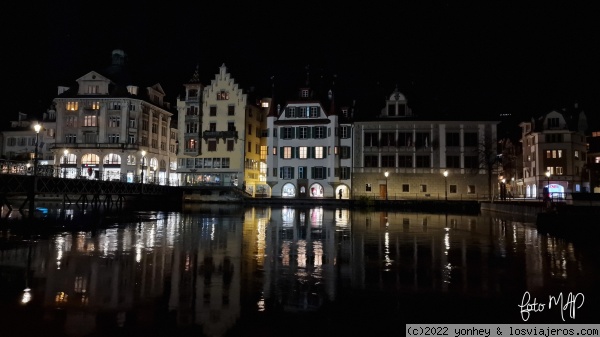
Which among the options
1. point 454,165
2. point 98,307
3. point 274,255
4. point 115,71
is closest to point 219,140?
point 115,71

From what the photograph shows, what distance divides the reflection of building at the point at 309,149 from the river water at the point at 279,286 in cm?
5400

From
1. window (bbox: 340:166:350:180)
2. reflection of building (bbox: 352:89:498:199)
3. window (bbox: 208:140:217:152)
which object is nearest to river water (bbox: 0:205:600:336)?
reflection of building (bbox: 352:89:498:199)

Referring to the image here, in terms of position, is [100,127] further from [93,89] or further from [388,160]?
[388,160]

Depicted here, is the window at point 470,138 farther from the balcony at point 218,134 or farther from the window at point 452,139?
the balcony at point 218,134

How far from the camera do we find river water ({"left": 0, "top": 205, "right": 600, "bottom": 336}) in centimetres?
875

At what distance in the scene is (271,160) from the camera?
77000 mm

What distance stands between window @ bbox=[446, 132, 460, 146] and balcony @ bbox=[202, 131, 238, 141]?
35649 millimetres

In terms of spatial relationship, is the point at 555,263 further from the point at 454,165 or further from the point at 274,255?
the point at 454,165

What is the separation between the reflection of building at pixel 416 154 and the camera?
231ft

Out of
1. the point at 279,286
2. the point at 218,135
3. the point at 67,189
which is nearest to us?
the point at 279,286

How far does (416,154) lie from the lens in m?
72.1

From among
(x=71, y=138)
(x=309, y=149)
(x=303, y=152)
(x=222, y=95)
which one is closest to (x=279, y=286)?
(x=309, y=149)
